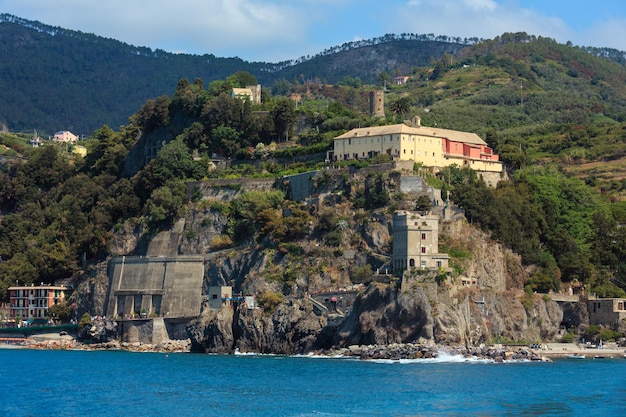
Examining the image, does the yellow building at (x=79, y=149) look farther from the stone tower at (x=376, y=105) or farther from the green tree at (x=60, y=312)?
the green tree at (x=60, y=312)

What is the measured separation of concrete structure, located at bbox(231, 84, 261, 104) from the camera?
348ft

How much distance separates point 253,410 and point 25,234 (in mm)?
57002

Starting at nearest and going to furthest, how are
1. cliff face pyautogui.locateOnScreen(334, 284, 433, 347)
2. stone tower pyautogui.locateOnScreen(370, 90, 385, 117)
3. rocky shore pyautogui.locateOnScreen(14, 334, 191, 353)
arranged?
cliff face pyautogui.locateOnScreen(334, 284, 433, 347)
rocky shore pyautogui.locateOnScreen(14, 334, 191, 353)
stone tower pyautogui.locateOnScreen(370, 90, 385, 117)

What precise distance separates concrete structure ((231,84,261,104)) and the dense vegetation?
4.01 ft

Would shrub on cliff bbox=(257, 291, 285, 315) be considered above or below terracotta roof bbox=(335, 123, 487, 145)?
below

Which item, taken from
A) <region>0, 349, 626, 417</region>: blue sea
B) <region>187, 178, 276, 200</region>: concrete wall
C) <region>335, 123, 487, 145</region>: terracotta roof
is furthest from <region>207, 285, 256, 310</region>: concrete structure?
<region>335, 123, 487, 145</region>: terracotta roof

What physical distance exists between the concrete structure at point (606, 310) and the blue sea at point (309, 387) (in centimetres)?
733

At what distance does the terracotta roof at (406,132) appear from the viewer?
86.6 metres

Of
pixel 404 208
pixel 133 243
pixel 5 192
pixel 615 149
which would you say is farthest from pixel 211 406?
pixel 615 149

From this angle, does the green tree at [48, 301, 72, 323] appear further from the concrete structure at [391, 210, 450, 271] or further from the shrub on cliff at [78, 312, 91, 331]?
the concrete structure at [391, 210, 450, 271]

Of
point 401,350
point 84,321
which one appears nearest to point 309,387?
point 401,350

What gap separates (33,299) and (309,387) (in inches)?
1683

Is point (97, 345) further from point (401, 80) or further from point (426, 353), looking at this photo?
point (401, 80)

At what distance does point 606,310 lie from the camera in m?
80.8
